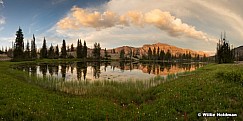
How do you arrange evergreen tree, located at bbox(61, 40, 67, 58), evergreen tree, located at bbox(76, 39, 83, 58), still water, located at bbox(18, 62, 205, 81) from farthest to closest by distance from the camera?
evergreen tree, located at bbox(76, 39, 83, 58) < evergreen tree, located at bbox(61, 40, 67, 58) < still water, located at bbox(18, 62, 205, 81)

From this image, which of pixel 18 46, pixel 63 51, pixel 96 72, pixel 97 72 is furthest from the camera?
pixel 63 51

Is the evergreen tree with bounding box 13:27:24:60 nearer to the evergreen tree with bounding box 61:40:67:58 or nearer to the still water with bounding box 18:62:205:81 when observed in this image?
the still water with bounding box 18:62:205:81

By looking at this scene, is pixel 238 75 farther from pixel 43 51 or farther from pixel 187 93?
pixel 43 51

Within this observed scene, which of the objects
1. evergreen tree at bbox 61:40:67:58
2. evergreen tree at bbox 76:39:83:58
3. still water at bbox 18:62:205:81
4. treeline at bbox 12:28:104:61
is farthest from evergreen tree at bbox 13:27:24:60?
evergreen tree at bbox 76:39:83:58

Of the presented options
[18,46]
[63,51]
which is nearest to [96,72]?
[18,46]

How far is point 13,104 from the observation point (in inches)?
550

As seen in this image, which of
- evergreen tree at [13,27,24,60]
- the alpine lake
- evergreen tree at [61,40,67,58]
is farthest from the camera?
evergreen tree at [61,40,67,58]

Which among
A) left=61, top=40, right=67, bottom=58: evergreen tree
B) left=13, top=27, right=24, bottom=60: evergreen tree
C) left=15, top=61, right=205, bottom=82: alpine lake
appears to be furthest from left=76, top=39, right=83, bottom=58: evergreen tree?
left=15, top=61, right=205, bottom=82: alpine lake

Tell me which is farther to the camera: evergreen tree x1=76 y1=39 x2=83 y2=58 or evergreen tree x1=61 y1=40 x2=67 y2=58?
Answer: evergreen tree x1=76 y1=39 x2=83 y2=58

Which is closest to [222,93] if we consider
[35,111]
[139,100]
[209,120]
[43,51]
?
[209,120]

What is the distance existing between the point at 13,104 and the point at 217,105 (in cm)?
1403

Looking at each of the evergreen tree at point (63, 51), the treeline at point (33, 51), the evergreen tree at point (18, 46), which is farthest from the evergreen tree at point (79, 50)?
the evergreen tree at point (18, 46)

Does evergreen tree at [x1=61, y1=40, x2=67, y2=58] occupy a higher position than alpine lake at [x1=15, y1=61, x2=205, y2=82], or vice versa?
evergreen tree at [x1=61, y1=40, x2=67, y2=58]

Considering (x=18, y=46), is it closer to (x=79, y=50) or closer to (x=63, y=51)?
(x=63, y=51)
